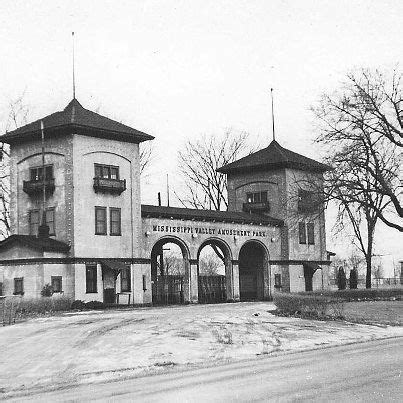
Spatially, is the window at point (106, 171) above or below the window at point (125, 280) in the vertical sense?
above

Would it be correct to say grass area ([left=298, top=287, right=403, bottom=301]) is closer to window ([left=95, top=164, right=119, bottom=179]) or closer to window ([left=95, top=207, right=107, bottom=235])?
window ([left=95, top=207, right=107, bottom=235])

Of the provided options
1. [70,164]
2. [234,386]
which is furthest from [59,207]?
[234,386]

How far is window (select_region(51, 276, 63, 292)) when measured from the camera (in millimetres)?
43750

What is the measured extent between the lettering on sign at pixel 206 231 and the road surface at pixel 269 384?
3316 centimetres

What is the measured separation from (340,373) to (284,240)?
4653cm

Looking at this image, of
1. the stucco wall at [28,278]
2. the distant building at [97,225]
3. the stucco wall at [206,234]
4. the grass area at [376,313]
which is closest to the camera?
the grass area at [376,313]

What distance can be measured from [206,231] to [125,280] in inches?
344

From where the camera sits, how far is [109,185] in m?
47.5

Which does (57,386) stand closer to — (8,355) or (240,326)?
(8,355)

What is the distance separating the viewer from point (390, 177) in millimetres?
42562

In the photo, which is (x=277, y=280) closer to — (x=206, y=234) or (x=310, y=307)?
(x=206, y=234)

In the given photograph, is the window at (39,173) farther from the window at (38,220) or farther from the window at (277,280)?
the window at (277,280)

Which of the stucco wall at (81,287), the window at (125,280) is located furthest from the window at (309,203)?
the stucco wall at (81,287)

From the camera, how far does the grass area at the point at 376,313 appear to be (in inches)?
1257
